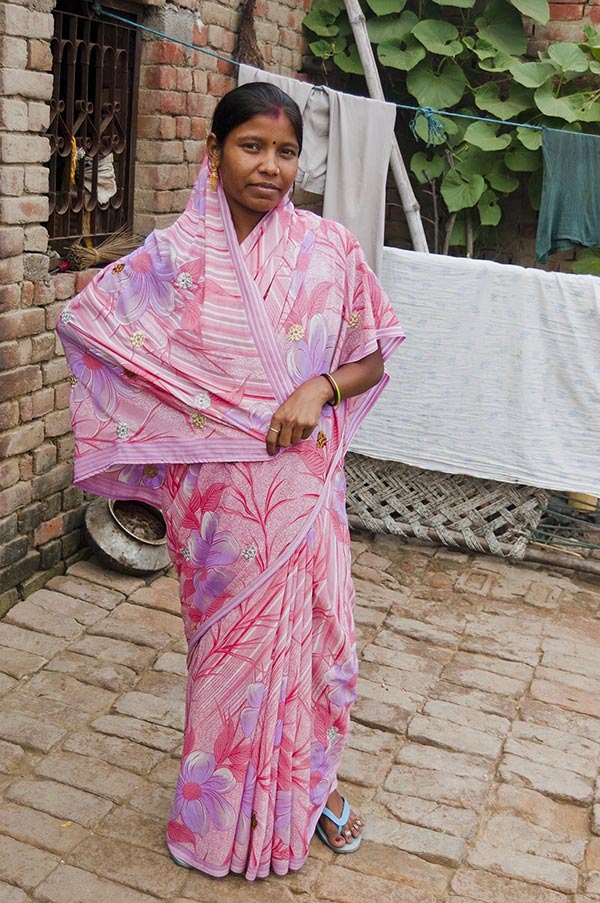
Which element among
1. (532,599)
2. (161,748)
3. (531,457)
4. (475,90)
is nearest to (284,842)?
(161,748)

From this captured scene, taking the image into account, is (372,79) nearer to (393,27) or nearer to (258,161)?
(393,27)

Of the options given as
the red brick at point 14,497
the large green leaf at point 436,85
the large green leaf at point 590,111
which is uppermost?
the large green leaf at point 436,85

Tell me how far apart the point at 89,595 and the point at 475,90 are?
3.92 meters

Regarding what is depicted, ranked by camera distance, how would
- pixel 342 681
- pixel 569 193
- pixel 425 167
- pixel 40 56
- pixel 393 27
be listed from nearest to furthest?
pixel 342 681, pixel 40 56, pixel 569 193, pixel 393 27, pixel 425 167

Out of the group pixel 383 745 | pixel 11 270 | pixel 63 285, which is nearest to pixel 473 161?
pixel 63 285

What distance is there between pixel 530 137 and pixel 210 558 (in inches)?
165

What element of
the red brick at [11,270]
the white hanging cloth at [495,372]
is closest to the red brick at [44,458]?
the red brick at [11,270]

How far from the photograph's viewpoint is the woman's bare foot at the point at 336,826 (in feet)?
9.89

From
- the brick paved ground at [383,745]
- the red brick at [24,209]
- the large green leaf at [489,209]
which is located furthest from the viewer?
the large green leaf at [489,209]

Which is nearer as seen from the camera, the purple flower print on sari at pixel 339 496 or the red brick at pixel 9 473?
the purple flower print on sari at pixel 339 496

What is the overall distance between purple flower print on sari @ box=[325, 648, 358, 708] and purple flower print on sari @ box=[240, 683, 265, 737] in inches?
8.5

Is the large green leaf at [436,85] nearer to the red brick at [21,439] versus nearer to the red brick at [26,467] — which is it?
the red brick at [21,439]

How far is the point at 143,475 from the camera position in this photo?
9.73 feet

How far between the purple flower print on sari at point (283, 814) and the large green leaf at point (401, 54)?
474 centimetres
